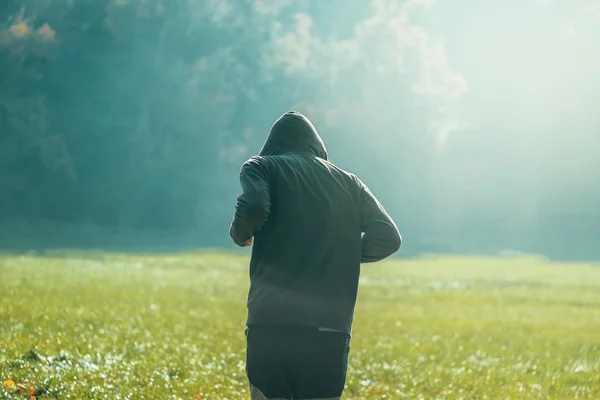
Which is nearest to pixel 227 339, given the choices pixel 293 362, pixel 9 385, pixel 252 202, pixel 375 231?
pixel 9 385

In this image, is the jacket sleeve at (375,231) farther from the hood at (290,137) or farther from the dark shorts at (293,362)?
the dark shorts at (293,362)

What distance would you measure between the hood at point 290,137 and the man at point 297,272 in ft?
0.35

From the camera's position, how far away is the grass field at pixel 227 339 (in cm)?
1016

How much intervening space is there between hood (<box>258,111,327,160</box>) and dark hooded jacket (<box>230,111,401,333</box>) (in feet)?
0.27

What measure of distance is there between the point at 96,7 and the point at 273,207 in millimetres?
92900

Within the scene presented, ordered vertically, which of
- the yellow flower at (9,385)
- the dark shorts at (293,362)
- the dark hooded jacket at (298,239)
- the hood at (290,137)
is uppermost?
the hood at (290,137)

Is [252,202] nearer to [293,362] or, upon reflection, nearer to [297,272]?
[297,272]

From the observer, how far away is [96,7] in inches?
3600

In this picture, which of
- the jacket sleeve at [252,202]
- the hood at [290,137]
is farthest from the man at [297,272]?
the hood at [290,137]

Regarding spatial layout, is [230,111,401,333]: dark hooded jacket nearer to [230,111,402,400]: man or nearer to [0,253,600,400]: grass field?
[230,111,402,400]: man

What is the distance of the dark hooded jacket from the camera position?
4977 mm

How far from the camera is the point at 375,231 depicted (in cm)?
543

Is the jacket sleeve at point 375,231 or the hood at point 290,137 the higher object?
the hood at point 290,137

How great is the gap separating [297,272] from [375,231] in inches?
29.3
